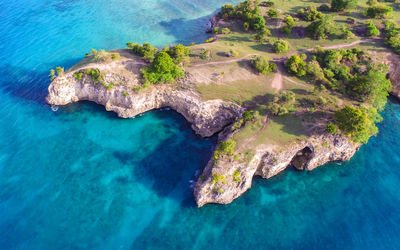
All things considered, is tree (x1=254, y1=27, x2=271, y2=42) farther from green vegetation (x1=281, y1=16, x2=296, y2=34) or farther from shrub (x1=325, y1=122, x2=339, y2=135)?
shrub (x1=325, y1=122, x2=339, y2=135)

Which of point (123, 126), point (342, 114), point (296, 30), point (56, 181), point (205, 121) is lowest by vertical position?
point (56, 181)

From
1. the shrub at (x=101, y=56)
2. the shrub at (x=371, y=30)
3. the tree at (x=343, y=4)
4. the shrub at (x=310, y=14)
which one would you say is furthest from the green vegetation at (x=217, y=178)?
the tree at (x=343, y=4)

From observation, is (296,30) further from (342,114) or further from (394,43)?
(342,114)

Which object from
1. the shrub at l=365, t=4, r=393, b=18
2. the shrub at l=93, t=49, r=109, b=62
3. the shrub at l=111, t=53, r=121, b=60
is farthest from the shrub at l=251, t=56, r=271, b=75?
the shrub at l=365, t=4, r=393, b=18

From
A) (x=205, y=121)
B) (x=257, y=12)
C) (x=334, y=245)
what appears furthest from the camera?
(x=257, y=12)

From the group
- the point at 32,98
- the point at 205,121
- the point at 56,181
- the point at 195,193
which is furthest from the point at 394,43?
the point at 32,98

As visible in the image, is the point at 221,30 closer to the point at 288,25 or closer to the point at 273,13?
the point at 273,13

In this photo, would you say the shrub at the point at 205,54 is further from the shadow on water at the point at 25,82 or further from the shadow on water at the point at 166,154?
the shadow on water at the point at 25,82
